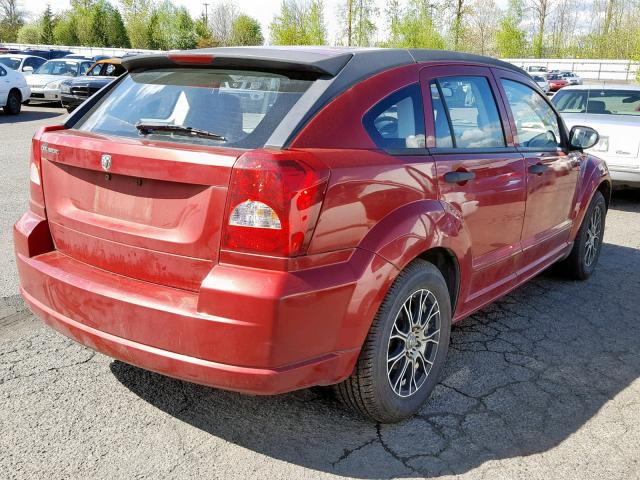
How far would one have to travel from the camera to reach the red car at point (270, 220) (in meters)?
2.52

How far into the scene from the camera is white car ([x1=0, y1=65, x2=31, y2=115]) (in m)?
18.1

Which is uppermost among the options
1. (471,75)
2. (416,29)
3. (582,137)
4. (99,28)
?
(99,28)

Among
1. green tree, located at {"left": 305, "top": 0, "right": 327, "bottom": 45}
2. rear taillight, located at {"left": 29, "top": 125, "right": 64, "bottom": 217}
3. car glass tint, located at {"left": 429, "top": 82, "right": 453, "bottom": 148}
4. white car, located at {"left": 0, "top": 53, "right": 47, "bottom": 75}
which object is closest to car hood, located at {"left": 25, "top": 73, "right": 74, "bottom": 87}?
white car, located at {"left": 0, "top": 53, "right": 47, "bottom": 75}

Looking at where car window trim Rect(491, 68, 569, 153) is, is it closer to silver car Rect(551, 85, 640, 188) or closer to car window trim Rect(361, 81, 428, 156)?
car window trim Rect(361, 81, 428, 156)

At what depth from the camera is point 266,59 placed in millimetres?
2869

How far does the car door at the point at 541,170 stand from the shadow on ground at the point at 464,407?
573mm

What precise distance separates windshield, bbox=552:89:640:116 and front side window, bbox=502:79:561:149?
512cm

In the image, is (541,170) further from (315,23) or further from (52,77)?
(315,23)

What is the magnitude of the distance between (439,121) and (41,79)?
21.2m

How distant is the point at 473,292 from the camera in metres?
3.77

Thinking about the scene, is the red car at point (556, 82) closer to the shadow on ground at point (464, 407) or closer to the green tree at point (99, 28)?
the shadow on ground at point (464, 407)

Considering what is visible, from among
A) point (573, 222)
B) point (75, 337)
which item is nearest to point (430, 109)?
point (75, 337)

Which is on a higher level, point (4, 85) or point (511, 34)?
point (511, 34)

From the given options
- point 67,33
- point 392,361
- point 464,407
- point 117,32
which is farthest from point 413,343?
point 67,33
